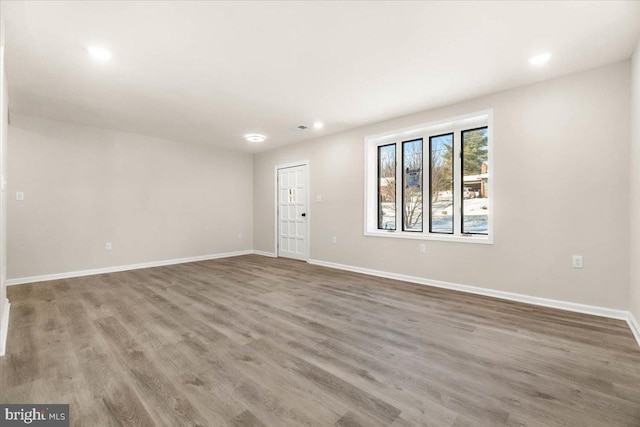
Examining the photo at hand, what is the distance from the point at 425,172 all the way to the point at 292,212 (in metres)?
3.07

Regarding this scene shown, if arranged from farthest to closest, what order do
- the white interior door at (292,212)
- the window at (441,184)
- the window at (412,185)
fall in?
1. the white interior door at (292,212)
2. the window at (412,185)
3. the window at (441,184)

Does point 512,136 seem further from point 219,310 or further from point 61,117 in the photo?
point 61,117

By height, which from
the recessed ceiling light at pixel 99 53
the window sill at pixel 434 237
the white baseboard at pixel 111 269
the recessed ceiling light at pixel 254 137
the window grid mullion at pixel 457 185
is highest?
the recessed ceiling light at pixel 99 53

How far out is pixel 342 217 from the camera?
17.5 ft

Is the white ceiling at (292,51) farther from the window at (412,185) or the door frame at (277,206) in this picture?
the door frame at (277,206)

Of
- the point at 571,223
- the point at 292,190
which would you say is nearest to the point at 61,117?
the point at 292,190

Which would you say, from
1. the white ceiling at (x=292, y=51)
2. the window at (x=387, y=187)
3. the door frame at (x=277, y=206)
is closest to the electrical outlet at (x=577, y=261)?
the white ceiling at (x=292, y=51)

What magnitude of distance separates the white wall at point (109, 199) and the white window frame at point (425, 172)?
3.53 meters

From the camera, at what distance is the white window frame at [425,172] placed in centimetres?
367

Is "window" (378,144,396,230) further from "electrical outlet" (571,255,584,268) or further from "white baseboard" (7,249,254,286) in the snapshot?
"white baseboard" (7,249,254,286)

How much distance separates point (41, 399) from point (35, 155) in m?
4.39

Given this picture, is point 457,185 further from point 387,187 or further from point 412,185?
point 387,187

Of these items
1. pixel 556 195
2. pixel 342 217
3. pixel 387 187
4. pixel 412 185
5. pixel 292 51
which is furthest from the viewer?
pixel 342 217

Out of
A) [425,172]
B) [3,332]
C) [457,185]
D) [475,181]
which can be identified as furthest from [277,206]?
[3,332]
